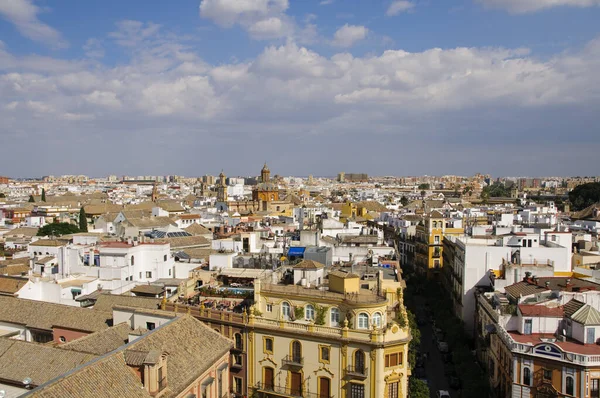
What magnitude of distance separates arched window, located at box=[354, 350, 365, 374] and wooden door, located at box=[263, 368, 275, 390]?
4482 millimetres

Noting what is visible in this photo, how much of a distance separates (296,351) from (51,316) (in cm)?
1317

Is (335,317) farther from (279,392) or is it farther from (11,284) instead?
(11,284)

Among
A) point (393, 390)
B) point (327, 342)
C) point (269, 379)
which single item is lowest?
point (269, 379)

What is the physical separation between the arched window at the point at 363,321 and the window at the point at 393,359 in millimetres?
1618

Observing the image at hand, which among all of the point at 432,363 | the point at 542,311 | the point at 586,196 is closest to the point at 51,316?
the point at 432,363

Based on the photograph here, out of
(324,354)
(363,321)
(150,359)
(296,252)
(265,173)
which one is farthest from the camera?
(265,173)

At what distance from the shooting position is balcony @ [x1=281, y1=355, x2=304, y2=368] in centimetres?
2491

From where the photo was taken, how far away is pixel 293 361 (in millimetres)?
25094

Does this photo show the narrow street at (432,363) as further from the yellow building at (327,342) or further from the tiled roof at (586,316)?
the tiled roof at (586,316)

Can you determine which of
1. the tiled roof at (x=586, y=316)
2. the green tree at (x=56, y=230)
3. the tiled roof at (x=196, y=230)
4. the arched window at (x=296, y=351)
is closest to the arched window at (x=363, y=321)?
the arched window at (x=296, y=351)

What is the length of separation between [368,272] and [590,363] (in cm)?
1235

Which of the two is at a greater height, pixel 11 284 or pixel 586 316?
pixel 11 284

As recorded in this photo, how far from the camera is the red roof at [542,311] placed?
27047 millimetres

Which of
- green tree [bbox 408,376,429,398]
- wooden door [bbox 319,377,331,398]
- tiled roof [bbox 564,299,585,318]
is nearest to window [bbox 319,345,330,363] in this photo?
→ wooden door [bbox 319,377,331,398]
